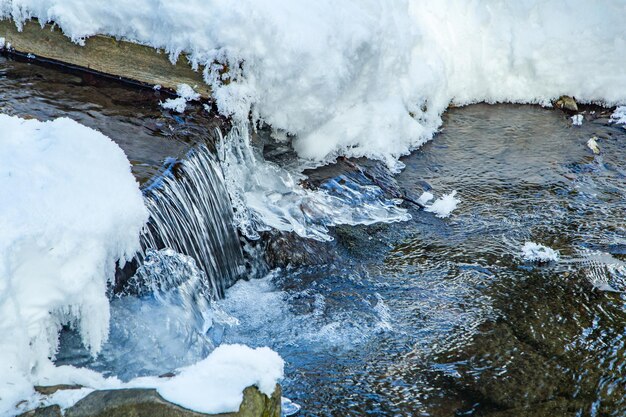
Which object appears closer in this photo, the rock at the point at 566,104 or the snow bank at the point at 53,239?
the snow bank at the point at 53,239

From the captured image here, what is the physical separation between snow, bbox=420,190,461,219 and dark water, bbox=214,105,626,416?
8 centimetres

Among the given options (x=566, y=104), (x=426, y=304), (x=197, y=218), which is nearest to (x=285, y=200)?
(x=197, y=218)

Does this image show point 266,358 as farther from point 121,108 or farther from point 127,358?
point 121,108

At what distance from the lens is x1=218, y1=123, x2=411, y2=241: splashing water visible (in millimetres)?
5719

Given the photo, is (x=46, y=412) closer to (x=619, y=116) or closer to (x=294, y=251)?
(x=294, y=251)

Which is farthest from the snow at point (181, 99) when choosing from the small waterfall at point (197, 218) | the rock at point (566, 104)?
the rock at point (566, 104)

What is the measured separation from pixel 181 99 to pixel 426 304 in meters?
2.92

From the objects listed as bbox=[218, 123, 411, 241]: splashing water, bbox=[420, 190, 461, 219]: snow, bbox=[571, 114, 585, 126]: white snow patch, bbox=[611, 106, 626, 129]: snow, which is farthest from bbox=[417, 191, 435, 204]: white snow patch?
bbox=[611, 106, 626, 129]: snow

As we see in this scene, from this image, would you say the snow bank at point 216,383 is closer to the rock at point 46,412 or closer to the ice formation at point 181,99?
the rock at point 46,412

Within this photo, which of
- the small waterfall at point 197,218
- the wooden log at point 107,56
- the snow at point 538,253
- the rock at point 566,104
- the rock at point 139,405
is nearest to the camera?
the rock at point 139,405

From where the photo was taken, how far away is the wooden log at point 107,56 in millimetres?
6480

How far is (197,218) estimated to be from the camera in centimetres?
502

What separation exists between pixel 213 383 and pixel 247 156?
366 centimetres

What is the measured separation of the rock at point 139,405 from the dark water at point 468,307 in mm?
1006
